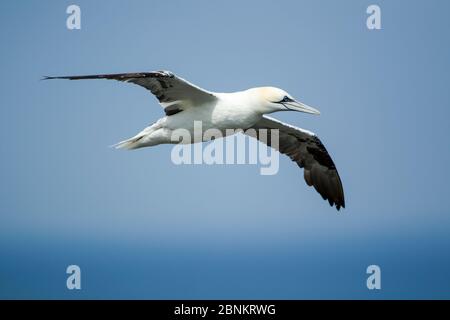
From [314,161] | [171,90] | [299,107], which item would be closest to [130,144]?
[171,90]

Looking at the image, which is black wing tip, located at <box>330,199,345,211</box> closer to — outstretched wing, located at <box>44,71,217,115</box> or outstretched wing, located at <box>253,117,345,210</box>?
outstretched wing, located at <box>253,117,345,210</box>

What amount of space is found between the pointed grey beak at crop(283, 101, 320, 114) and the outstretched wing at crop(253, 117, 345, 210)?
221 centimetres

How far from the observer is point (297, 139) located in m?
15.2

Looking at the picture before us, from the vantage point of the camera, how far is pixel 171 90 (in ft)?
41.0

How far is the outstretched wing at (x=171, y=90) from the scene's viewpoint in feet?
38.3

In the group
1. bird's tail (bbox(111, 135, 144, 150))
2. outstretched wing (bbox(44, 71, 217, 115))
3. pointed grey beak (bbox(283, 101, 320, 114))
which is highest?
outstretched wing (bbox(44, 71, 217, 115))

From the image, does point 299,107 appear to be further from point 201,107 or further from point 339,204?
point 339,204

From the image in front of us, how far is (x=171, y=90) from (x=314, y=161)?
163 inches

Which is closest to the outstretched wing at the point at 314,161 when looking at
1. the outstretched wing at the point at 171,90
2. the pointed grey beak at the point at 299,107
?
the pointed grey beak at the point at 299,107

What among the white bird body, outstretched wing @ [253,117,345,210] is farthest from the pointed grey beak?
outstretched wing @ [253,117,345,210]

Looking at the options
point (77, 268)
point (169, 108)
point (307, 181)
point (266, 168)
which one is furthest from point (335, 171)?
point (77, 268)

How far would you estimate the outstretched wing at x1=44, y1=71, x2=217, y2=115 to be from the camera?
11680 mm

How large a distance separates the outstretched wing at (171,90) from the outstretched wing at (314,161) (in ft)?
8.61
